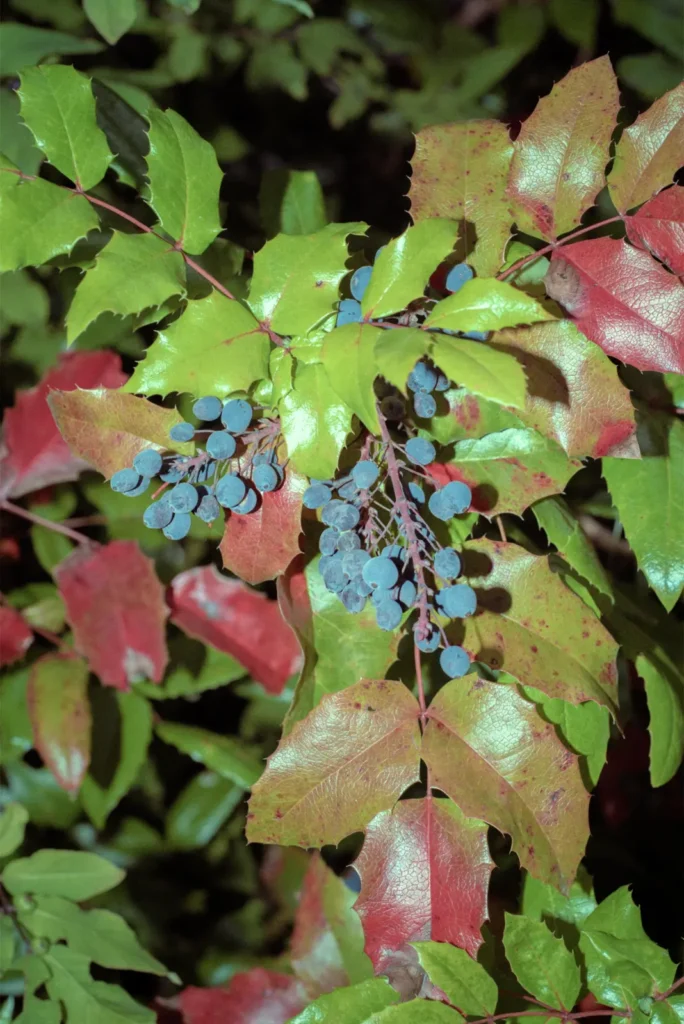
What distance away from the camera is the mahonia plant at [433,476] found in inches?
27.6

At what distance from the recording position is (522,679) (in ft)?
2.51

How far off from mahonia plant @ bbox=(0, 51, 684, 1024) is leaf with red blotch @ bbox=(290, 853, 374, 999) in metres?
0.28

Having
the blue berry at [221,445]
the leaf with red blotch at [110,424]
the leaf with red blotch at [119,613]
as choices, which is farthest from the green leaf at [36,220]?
the leaf with red blotch at [119,613]

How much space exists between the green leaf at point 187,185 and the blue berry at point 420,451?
284 mm

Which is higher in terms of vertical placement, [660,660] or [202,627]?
→ [660,660]

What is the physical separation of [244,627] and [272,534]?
1.48 ft

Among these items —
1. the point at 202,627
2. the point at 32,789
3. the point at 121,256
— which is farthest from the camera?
the point at 32,789

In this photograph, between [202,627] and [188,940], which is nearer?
[202,627]

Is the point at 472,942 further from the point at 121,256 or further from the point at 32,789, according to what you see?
the point at 32,789

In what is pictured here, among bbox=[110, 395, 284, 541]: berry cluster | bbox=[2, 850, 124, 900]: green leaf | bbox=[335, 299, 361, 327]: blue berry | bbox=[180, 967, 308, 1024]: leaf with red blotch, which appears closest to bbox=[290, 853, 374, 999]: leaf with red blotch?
bbox=[180, 967, 308, 1024]: leaf with red blotch

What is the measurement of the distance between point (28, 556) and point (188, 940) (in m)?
0.70

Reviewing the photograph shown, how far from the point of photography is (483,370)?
1.82 feet

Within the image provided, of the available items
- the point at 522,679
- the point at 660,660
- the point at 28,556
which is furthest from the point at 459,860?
the point at 28,556

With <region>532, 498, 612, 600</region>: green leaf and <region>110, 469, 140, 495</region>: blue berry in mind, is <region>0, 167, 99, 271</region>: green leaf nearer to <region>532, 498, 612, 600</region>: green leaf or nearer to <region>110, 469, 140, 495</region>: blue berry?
<region>110, 469, 140, 495</region>: blue berry
